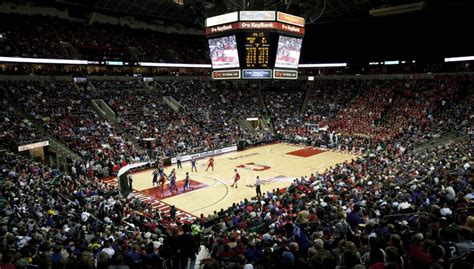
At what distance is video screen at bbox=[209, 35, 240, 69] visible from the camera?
25.0 m

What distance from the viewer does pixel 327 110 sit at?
142 feet

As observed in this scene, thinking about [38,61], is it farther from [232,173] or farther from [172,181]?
[232,173]

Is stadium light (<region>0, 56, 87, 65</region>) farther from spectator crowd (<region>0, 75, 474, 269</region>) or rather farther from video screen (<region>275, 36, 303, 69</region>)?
video screen (<region>275, 36, 303, 69</region>)

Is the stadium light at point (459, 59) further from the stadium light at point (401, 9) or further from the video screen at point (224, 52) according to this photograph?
the video screen at point (224, 52)

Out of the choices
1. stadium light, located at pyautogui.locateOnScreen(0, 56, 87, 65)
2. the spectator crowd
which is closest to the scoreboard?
the spectator crowd

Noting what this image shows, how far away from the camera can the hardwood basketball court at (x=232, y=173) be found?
773 inches

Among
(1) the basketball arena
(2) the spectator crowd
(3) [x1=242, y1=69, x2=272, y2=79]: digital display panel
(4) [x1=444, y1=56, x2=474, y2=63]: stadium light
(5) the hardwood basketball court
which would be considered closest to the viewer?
(2) the spectator crowd

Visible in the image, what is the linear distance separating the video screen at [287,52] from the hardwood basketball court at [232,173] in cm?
842

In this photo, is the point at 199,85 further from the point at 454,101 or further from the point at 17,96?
the point at 454,101

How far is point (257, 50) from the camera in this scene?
977 inches

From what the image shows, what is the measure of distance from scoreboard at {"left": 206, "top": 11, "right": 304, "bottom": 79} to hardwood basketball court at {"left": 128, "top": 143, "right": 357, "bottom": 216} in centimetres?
749

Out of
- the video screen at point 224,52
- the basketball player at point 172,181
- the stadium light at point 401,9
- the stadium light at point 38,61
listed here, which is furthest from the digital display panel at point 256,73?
the stadium light at point 38,61

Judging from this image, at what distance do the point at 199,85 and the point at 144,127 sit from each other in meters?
15.2

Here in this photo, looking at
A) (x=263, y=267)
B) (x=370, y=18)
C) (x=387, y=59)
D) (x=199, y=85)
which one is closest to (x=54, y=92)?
(x=199, y=85)
